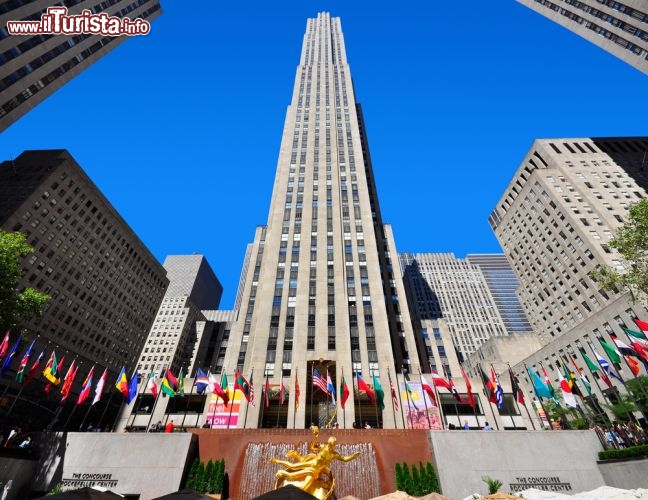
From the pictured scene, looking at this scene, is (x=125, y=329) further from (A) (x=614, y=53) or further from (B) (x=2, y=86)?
(A) (x=614, y=53)

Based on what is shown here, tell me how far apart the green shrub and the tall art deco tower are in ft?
70.5

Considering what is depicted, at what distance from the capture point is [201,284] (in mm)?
192875

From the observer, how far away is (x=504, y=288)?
556 ft

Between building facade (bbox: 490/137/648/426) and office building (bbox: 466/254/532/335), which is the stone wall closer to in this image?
building facade (bbox: 490/137/648/426)

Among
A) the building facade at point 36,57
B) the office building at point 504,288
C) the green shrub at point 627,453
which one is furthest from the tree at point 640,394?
the office building at point 504,288

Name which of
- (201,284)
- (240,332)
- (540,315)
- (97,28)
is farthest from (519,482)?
(201,284)

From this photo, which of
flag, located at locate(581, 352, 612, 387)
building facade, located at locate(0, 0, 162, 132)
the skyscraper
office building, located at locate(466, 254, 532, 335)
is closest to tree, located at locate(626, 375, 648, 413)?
flag, located at locate(581, 352, 612, 387)

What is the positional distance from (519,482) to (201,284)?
187 metres

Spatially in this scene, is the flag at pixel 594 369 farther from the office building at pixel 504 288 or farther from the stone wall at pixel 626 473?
the office building at pixel 504 288

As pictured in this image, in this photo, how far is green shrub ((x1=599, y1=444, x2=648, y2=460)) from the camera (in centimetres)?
2176

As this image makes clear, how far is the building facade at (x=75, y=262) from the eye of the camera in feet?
231

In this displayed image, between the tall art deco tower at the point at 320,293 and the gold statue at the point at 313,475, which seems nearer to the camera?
the gold statue at the point at 313,475

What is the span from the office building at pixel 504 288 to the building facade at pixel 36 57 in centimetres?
15990

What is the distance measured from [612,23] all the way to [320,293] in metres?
75.4
